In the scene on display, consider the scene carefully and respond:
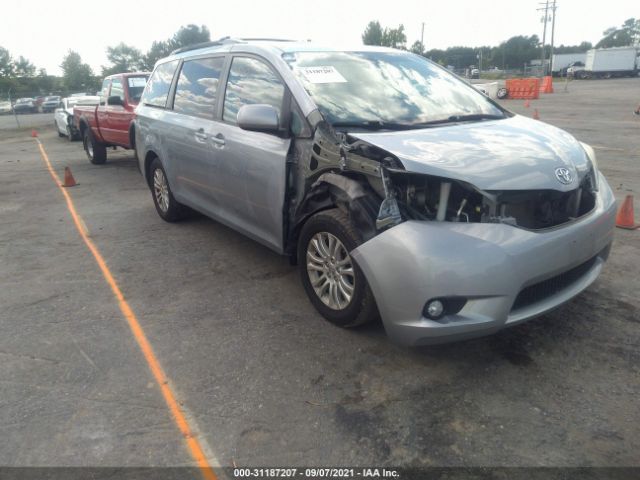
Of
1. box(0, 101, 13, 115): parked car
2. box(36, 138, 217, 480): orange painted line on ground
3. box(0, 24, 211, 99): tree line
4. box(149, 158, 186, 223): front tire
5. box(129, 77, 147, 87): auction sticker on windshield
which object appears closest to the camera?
box(36, 138, 217, 480): orange painted line on ground

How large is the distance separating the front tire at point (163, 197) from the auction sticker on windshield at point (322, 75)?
2.53m

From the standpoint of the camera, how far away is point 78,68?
7338 centimetres

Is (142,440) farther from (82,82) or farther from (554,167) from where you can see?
(82,82)

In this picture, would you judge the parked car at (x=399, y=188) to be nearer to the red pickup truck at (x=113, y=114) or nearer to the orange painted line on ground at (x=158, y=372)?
the orange painted line on ground at (x=158, y=372)

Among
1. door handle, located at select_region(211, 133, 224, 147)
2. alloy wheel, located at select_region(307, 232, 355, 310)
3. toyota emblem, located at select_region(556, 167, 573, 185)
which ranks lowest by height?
alloy wheel, located at select_region(307, 232, 355, 310)

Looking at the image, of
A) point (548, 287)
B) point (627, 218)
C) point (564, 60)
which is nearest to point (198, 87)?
point (548, 287)

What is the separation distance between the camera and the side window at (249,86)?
3746mm

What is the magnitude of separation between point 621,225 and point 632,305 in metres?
1.97

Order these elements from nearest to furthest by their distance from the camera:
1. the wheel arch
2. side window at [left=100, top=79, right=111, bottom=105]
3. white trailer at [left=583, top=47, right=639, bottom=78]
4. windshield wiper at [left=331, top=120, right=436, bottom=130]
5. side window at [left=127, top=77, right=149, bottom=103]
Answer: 1. the wheel arch
2. windshield wiper at [left=331, top=120, right=436, bottom=130]
3. side window at [left=127, top=77, right=149, bottom=103]
4. side window at [left=100, top=79, right=111, bottom=105]
5. white trailer at [left=583, top=47, right=639, bottom=78]

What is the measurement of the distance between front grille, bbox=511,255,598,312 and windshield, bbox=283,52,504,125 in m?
1.36

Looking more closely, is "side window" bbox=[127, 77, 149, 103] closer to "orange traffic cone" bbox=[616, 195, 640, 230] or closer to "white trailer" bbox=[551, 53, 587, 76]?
"orange traffic cone" bbox=[616, 195, 640, 230]

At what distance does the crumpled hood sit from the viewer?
2783 mm

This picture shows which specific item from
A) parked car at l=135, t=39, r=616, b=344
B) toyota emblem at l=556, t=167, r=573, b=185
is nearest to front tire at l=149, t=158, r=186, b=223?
parked car at l=135, t=39, r=616, b=344

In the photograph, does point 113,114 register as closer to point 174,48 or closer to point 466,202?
point 466,202
